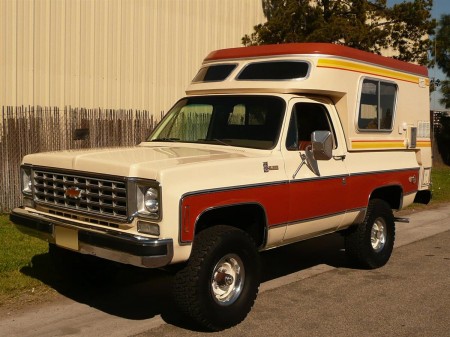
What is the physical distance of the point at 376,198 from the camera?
23.7 feet

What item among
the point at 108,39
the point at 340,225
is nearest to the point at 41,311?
the point at 340,225

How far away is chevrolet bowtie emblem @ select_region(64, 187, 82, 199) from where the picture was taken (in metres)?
4.93

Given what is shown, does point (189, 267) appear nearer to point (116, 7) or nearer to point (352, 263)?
point (352, 263)

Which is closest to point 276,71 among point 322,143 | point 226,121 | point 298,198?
point 226,121

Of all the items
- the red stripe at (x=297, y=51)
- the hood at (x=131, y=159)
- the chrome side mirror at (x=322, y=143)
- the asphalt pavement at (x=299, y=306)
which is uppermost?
the red stripe at (x=297, y=51)

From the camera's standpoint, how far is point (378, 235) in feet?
24.1

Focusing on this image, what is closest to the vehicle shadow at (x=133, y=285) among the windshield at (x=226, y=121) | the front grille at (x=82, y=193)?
the front grille at (x=82, y=193)

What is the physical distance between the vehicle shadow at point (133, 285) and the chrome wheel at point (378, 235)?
448 millimetres

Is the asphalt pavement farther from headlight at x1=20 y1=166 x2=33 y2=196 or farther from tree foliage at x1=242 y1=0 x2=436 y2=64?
tree foliage at x1=242 y1=0 x2=436 y2=64

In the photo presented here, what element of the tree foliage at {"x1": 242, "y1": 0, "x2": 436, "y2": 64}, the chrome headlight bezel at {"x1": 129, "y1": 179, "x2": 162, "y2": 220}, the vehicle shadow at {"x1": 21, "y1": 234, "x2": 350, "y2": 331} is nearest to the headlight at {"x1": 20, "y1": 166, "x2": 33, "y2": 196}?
the vehicle shadow at {"x1": 21, "y1": 234, "x2": 350, "y2": 331}

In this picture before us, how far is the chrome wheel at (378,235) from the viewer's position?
724 centimetres

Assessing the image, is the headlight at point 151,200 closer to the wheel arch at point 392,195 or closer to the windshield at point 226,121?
the windshield at point 226,121

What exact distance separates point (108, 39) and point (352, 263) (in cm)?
775

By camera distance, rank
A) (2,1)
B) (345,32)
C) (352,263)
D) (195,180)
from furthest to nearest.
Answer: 1. (345,32)
2. (2,1)
3. (352,263)
4. (195,180)
